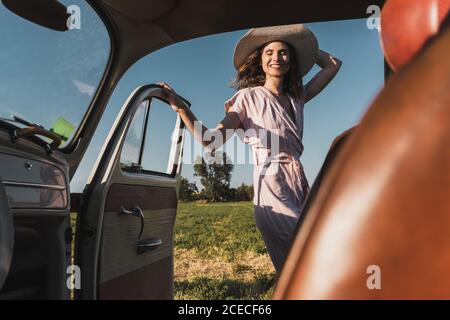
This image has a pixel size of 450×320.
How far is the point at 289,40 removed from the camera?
240 cm

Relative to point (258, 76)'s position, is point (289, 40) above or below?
above

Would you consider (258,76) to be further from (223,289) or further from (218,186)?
(218,186)

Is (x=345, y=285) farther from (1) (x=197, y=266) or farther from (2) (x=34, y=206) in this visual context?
(1) (x=197, y=266)

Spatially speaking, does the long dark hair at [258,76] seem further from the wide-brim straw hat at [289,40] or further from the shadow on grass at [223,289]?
the shadow on grass at [223,289]

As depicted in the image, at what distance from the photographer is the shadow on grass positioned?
5.41m

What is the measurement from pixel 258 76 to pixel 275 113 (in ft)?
1.30

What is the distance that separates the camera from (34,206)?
1419 millimetres

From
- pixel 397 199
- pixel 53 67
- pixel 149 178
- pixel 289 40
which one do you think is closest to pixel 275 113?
pixel 289 40

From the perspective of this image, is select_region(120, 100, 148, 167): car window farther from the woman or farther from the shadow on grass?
the shadow on grass

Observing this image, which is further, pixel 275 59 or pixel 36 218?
pixel 275 59

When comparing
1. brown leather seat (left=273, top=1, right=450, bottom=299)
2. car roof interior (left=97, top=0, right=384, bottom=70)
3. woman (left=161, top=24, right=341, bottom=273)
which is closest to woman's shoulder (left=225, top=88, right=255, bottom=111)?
woman (left=161, top=24, right=341, bottom=273)

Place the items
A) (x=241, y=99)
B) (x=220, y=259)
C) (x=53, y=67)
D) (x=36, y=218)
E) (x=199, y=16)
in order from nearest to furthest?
1. (x=36, y=218)
2. (x=53, y=67)
3. (x=199, y=16)
4. (x=241, y=99)
5. (x=220, y=259)

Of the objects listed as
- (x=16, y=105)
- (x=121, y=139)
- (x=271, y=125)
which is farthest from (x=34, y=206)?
(x=271, y=125)
